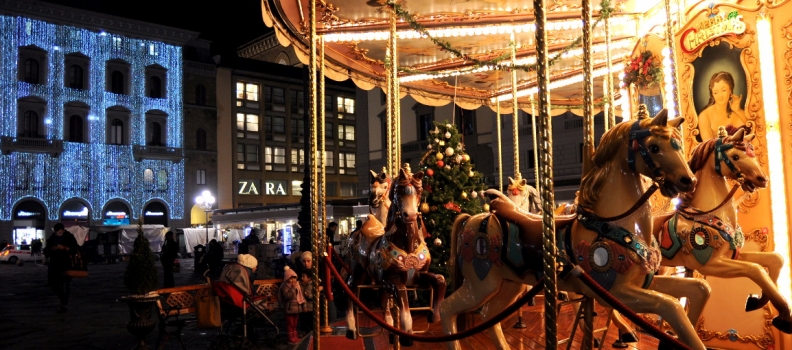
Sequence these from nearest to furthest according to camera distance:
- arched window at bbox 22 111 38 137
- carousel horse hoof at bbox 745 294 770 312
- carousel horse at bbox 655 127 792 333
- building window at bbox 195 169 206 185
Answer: carousel horse hoof at bbox 745 294 770 312 < carousel horse at bbox 655 127 792 333 < arched window at bbox 22 111 38 137 < building window at bbox 195 169 206 185

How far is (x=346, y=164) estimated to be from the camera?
54.7m

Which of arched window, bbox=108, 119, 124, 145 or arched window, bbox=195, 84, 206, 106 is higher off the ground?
arched window, bbox=195, 84, 206, 106

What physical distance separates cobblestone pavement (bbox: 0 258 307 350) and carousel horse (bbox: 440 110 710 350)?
13.0 ft

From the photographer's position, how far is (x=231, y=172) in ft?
157

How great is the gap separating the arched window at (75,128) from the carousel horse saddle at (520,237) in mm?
41810

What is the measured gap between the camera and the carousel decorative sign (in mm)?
6426

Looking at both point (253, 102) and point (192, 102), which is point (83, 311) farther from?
point (253, 102)

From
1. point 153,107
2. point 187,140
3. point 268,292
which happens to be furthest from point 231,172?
point 268,292

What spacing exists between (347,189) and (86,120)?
21.8 meters

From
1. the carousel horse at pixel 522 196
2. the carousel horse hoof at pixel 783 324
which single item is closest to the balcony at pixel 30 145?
the carousel horse at pixel 522 196

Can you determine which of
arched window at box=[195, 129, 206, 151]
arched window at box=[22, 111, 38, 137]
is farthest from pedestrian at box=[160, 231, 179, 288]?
arched window at box=[195, 129, 206, 151]

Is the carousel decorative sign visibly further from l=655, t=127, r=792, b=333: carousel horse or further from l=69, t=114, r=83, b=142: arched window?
l=69, t=114, r=83, b=142: arched window

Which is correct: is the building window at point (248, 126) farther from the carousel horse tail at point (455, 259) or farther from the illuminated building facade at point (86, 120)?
the carousel horse tail at point (455, 259)

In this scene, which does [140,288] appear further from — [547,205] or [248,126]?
[248,126]
